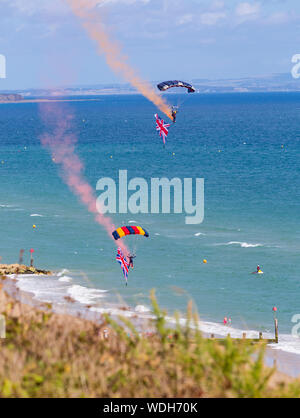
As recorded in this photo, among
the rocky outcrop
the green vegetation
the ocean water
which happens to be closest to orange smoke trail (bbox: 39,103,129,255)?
the ocean water

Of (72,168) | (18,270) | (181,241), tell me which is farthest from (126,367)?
(72,168)

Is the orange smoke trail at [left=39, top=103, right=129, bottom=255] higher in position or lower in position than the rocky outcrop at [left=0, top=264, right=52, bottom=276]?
higher

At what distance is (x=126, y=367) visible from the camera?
11.9m

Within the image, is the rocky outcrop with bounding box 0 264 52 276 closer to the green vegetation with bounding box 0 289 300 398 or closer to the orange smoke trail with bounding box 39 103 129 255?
the orange smoke trail with bounding box 39 103 129 255

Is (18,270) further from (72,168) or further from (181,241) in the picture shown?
(72,168)

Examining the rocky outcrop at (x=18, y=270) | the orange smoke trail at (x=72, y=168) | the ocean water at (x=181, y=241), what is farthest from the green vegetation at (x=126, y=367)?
the orange smoke trail at (x=72, y=168)

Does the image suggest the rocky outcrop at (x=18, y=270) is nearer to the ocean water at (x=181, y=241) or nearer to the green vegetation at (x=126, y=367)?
the ocean water at (x=181, y=241)

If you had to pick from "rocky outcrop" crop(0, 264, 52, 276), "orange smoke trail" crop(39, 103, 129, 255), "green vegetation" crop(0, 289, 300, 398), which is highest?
"orange smoke trail" crop(39, 103, 129, 255)

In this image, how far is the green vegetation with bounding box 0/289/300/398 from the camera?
11.1 m

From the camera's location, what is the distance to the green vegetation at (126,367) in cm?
1113

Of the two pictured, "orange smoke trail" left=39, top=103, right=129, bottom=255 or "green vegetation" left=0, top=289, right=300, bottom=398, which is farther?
"orange smoke trail" left=39, top=103, right=129, bottom=255

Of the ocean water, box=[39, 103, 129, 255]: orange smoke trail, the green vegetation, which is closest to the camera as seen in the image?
Result: the green vegetation
